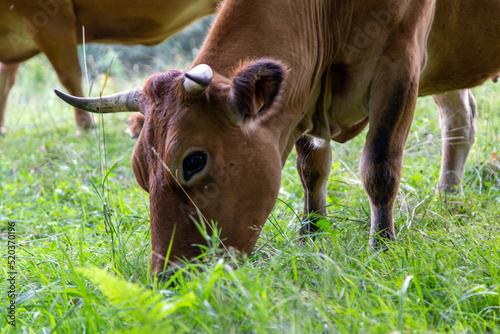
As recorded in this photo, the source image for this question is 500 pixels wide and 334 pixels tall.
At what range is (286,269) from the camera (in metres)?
2.86

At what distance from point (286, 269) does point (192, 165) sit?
2.28 feet

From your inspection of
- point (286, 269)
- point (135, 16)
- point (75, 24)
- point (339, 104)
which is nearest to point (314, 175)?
point (339, 104)

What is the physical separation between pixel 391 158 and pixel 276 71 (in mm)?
1011

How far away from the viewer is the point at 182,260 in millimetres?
2709

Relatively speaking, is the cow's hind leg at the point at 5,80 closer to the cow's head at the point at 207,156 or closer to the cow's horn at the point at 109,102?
the cow's horn at the point at 109,102

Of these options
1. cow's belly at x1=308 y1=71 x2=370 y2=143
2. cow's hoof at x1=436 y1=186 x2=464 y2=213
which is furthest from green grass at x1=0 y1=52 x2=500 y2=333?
cow's belly at x1=308 y1=71 x2=370 y2=143

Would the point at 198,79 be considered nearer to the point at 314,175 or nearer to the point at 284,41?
the point at 284,41

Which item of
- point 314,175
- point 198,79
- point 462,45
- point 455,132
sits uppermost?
point 462,45

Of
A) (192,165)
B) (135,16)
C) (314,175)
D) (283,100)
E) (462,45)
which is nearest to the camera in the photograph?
(192,165)

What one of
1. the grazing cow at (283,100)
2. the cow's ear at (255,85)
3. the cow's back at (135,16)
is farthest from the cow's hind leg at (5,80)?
the cow's ear at (255,85)

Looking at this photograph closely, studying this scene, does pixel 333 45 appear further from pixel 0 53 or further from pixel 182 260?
pixel 0 53

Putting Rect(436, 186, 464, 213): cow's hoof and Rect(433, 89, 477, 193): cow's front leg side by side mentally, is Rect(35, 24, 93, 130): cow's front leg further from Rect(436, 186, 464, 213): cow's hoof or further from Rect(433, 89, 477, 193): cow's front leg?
Rect(436, 186, 464, 213): cow's hoof

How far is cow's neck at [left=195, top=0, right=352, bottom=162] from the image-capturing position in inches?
123

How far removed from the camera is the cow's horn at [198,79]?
8.73ft
